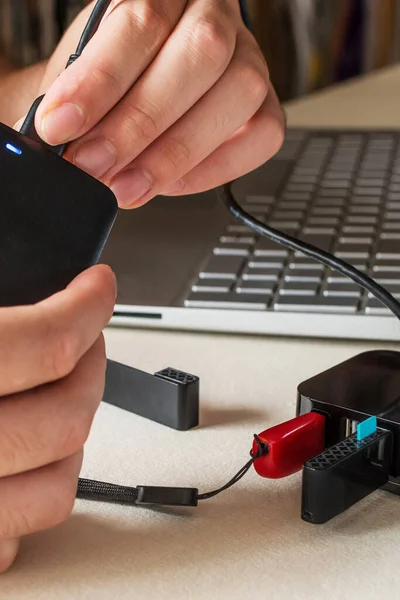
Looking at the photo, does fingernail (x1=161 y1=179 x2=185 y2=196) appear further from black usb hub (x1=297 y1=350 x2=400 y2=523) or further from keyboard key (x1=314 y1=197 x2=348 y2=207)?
keyboard key (x1=314 y1=197 x2=348 y2=207)

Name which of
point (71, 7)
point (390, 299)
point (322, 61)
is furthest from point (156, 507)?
point (322, 61)

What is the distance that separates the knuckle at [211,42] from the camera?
1.79 feet

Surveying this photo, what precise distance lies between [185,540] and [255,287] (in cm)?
31

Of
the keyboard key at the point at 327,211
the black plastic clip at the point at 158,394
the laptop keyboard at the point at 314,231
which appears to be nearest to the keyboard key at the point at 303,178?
the laptop keyboard at the point at 314,231

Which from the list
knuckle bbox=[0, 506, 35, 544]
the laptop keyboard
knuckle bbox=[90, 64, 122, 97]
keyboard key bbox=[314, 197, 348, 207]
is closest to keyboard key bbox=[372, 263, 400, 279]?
the laptop keyboard

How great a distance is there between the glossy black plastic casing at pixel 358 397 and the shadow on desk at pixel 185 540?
0.04 m

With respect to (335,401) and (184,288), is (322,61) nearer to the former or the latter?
(184,288)

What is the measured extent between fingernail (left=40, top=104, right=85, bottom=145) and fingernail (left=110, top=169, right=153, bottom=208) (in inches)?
3.2

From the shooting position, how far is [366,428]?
45cm

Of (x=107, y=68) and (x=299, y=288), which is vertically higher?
(x=107, y=68)

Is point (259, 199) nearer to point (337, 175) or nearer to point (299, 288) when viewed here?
point (337, 175)

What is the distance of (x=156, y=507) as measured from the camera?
0.44 meters

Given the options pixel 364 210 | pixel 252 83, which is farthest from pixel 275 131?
pixel 364 210

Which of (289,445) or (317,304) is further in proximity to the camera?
(317,304)
